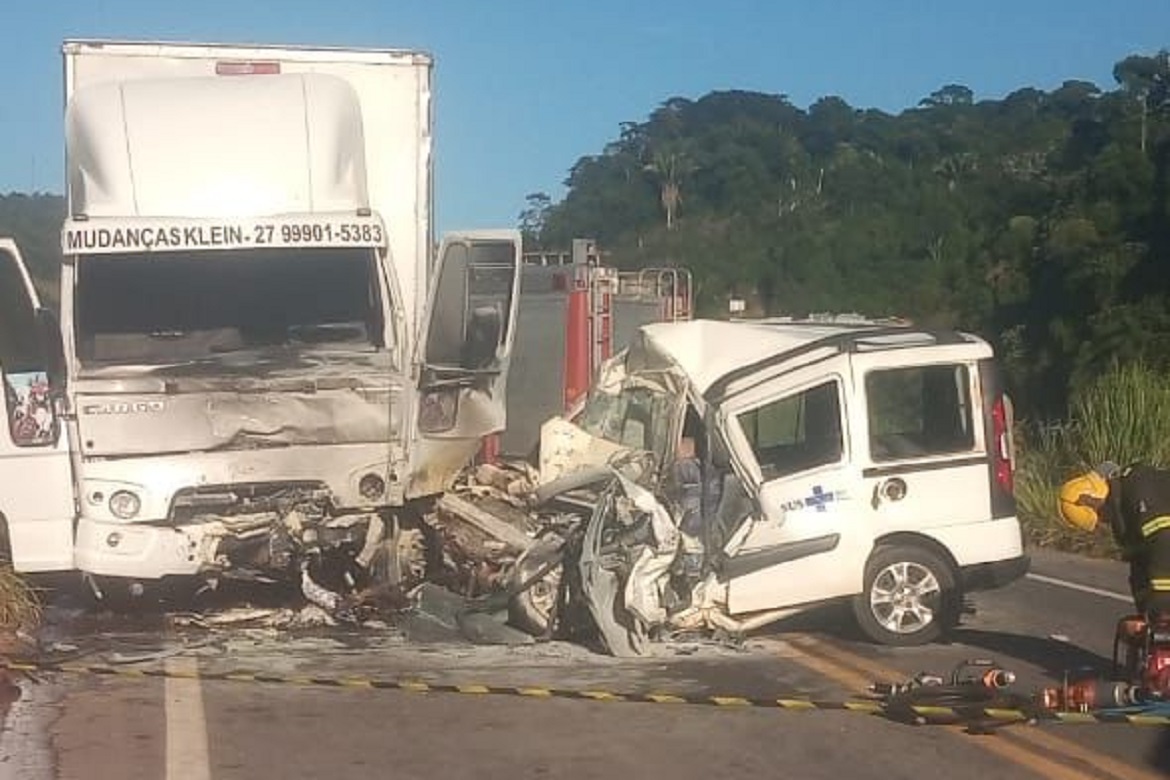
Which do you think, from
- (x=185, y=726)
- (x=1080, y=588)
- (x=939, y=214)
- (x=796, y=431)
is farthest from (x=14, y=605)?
(x=939, y=214)

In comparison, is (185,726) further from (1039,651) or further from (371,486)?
(1039,651)

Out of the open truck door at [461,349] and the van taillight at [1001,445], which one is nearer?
the van taillight at [1001,445]

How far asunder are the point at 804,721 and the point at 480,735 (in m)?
1.57

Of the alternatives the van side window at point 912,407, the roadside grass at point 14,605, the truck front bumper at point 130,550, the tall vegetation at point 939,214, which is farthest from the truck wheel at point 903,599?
the tall vegetation at point 939,214

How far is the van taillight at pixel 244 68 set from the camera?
12.9 m

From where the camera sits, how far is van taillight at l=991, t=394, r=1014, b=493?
11.0 m

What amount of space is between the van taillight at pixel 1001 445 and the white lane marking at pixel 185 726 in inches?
195

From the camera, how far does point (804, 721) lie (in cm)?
862

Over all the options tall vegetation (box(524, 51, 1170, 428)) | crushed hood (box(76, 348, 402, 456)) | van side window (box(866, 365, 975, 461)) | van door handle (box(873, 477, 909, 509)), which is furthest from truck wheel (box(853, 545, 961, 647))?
tall vegetation (box(524, 51, 1170, 428))

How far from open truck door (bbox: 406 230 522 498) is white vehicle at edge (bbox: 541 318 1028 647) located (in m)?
1.50

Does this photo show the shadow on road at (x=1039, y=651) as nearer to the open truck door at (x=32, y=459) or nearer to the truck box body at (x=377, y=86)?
the truck box body at (x=377, y=86)

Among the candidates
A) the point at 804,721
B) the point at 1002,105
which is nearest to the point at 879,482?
the point at 804,721

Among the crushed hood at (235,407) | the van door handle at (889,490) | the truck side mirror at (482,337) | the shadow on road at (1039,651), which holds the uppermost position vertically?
the truck side mirror at (482,337)

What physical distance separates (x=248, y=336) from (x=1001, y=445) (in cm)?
497
